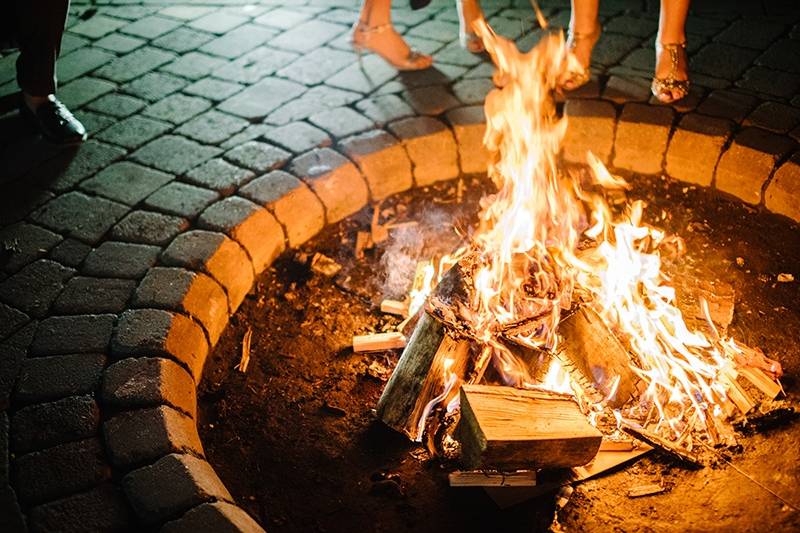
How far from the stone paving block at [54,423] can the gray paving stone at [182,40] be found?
3.45 meters

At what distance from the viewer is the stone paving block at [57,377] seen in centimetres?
239

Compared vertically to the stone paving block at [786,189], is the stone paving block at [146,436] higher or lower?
lower

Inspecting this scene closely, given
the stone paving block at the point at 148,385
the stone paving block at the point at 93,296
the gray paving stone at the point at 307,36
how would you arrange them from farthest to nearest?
the gray paving stone at the point at 307,36, the stone paving block at the point at 93,296, the stone paving block at the point at 148,385

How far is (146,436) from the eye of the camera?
87.2 inches

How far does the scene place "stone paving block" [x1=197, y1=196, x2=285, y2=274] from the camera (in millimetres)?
3217

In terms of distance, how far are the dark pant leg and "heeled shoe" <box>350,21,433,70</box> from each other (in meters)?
2.00

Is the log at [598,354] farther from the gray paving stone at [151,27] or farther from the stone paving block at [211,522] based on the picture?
the gray paving stone at [151,27]

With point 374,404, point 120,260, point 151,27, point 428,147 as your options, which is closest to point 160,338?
point 120,260

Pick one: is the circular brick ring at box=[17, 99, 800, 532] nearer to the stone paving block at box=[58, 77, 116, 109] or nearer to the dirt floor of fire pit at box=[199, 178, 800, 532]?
the dirt floor of fire pit at box=[199, 178, 800, 532]

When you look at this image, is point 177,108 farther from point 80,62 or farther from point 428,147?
point 428,147

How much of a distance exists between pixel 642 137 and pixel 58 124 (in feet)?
12.5

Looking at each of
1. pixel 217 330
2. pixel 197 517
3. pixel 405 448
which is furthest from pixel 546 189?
pixel 197 517

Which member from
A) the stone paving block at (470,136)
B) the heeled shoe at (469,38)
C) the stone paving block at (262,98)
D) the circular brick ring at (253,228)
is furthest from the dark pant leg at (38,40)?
the heeled shoe at (469,38)

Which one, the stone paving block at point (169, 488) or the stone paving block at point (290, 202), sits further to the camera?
the stone paving block at point (290, 202)
